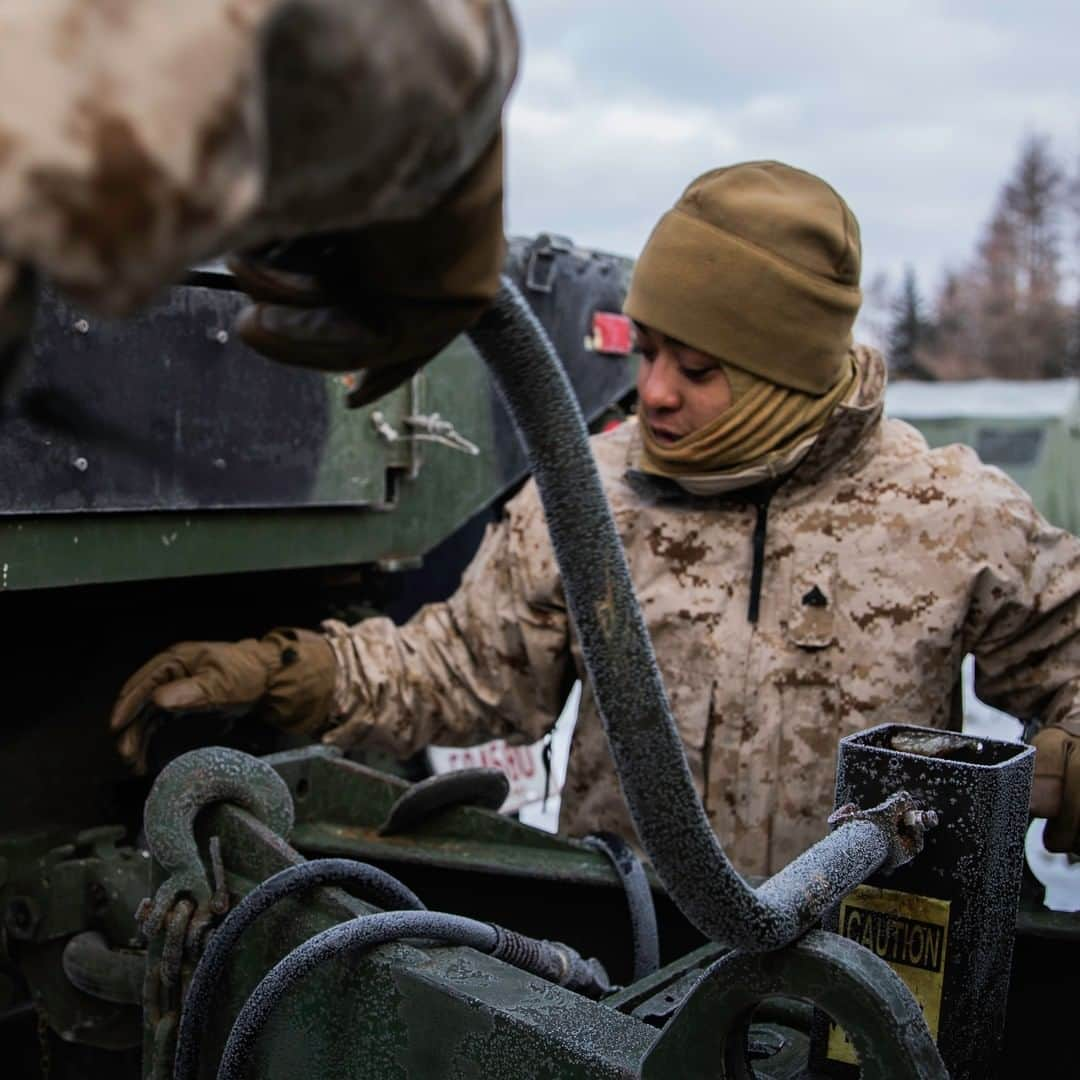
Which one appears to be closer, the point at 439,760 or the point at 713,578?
the point at 713,578

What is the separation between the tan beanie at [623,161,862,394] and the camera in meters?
2.19

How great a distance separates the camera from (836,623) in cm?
224

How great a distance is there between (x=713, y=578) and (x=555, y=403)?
137cm

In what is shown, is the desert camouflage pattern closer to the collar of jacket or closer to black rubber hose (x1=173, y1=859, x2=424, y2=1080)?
black rubber hose (x1=173, y1=859, x2=424, y2=1080)

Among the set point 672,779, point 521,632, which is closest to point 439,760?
point 521,632

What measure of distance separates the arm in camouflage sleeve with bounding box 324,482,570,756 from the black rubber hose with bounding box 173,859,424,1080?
0.58 meters

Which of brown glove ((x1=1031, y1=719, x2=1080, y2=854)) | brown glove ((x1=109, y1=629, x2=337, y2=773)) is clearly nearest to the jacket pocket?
brown glove ((x1=1031, y1=719, x2=1080, y2=854))

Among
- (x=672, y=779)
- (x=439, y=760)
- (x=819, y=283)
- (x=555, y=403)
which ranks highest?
(x=819, y=283)

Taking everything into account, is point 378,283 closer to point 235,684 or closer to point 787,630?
point 235,684

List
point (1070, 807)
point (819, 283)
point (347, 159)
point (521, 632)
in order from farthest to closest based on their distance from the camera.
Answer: point (521, 632), point (819, 283), point (1070, 807), point (347, 159)

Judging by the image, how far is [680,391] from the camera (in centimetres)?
226

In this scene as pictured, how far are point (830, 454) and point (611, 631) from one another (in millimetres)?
1360

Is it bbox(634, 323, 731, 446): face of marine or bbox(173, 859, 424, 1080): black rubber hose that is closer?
bbox(173, 859, 424, 1080): black rubber hose

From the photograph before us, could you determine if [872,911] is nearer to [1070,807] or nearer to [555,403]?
[1070,807]
